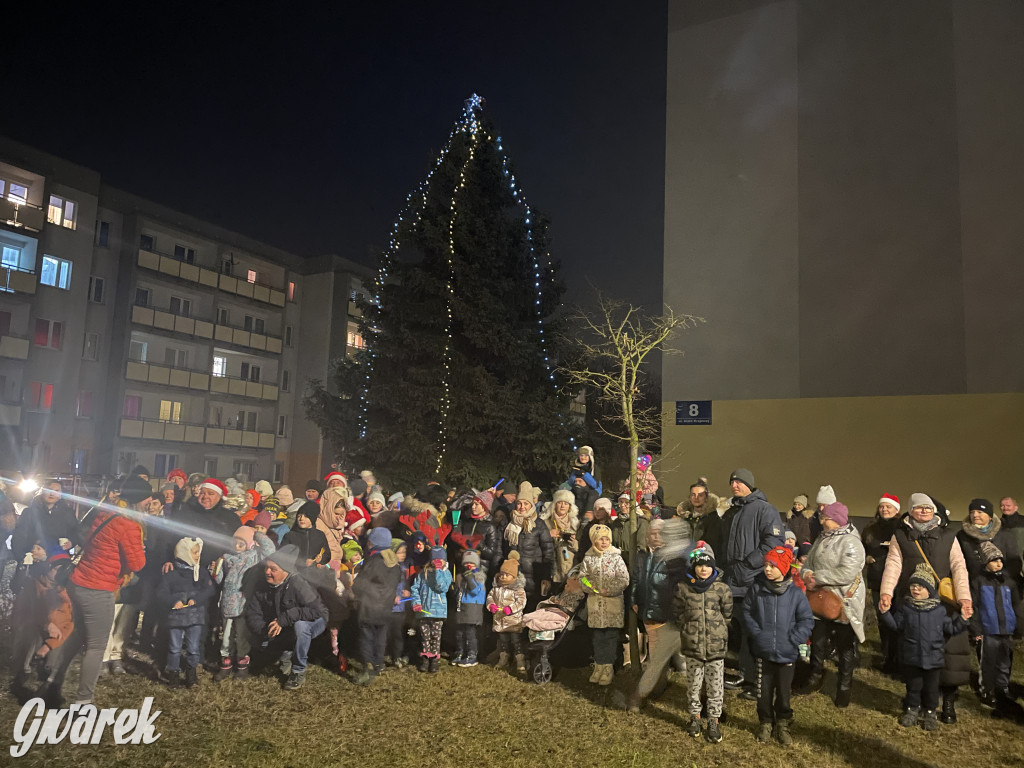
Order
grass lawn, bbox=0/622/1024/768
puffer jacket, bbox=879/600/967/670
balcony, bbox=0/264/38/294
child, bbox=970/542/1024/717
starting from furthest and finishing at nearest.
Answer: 1. balcony, bbox=0/264/38/294
2. child, bbox=970/542/1024/717
3. puffer jacket, bbox=879/600/967/670
4. grass lawn, bbox=0/622/1024/768

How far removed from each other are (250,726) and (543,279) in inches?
650

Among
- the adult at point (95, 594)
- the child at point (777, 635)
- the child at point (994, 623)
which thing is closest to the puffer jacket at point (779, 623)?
the child at point (777, 635)

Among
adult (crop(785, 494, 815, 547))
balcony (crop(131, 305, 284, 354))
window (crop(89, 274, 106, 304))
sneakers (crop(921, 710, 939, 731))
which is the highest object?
window (crop(89, 274, 106, 304))

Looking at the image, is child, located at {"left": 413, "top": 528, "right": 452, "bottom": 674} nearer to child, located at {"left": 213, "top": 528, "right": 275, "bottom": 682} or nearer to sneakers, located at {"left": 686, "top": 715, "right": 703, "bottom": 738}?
child, located at {"left": 213, "top": 528, "right": 275, "bottom": 682}

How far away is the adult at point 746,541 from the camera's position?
24.1ft

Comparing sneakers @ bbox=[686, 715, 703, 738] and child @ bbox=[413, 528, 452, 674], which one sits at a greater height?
child @ bbox=[413, 528, 452, 674]

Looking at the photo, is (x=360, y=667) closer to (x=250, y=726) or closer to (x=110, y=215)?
(x=250, y=726)

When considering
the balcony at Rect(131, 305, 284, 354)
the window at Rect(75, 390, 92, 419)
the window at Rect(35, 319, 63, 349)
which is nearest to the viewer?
the window at Rect(35, 319, 63, 349)

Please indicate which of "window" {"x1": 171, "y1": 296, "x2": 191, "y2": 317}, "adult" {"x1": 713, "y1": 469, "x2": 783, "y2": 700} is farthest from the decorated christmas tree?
"window" {"x1": 171, "y1": 296, "x2": 191, "y2": 317}

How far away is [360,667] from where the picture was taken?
26.7 ft

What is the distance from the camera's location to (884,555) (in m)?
8.17

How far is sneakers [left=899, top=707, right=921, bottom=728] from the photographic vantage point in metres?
6.76

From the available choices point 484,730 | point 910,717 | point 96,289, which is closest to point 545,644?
point 484,730

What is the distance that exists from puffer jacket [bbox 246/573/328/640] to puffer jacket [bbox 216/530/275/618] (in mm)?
163
